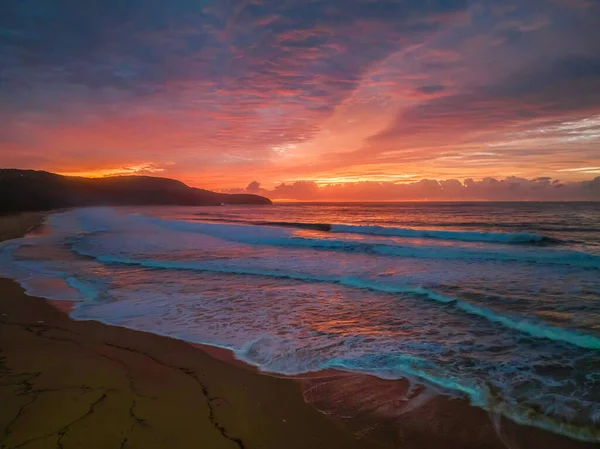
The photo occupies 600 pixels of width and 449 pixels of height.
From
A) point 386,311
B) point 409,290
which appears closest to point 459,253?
point 409,290

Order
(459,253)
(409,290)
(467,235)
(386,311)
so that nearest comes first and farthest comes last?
(386,311) → (409,290) → (459,253) → (467,235)

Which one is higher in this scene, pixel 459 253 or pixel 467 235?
pixel 467 235

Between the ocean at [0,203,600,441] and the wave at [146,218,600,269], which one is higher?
the wave at [146,218,600,269]

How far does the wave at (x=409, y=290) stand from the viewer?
6230 millimetres

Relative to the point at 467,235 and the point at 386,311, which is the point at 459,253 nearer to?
the point at 467,235

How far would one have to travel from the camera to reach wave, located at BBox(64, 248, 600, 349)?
245 inches

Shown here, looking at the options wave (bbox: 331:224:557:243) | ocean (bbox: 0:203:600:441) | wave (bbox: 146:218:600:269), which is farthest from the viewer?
wave (bbox: 331:224:557:243)

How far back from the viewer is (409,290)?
380 inches

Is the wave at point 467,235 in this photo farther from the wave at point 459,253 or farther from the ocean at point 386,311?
the ocean at point 386,311

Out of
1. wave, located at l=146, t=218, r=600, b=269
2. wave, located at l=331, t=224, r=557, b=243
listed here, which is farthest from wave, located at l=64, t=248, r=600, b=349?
wave, located at l=331, t=224, r=557, b=243

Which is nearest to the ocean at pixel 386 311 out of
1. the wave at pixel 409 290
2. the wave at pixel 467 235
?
the wave at pixel 409 290

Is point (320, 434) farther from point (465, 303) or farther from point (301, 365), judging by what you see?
point (465, 303)

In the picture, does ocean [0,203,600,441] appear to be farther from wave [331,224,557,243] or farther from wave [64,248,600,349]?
wave [331,224,557,243]

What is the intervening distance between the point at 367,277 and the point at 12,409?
948cm
